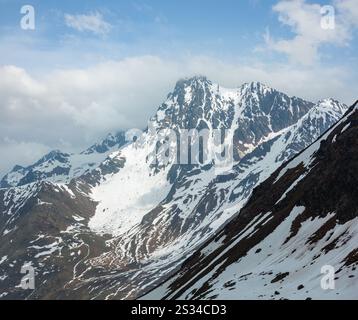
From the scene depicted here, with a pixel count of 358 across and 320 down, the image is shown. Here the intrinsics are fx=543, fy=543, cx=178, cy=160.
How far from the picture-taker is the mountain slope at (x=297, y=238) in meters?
77.1

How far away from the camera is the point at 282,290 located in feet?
249

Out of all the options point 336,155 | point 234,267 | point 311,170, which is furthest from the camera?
point 311,170

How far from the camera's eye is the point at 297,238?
340 ft

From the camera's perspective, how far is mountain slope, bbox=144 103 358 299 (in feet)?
253

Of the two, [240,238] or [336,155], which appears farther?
[240,238]
